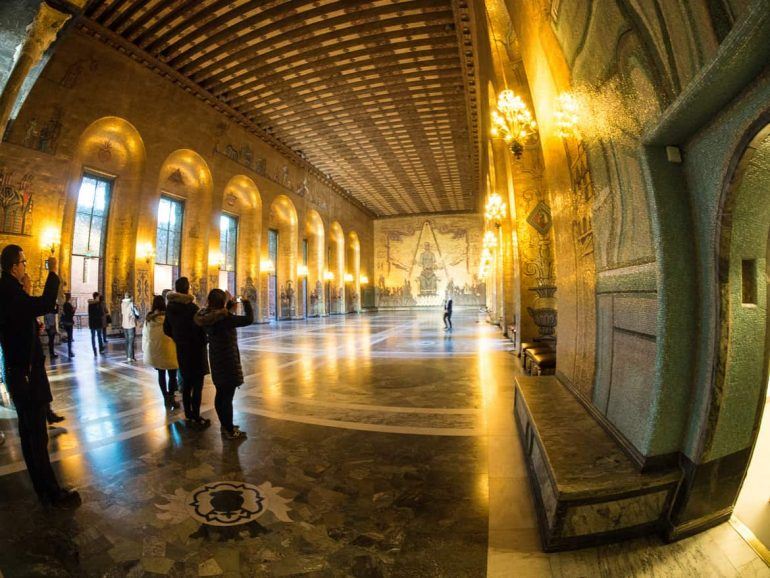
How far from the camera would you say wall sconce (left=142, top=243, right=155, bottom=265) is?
13094 millimetres

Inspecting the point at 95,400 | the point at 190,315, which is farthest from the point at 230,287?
the point at 190,315

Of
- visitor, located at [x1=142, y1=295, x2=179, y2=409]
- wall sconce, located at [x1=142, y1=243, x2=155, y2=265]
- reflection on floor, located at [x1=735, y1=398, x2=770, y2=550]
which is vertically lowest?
reflection on floor, located at [x1=735, y1=398, x2=770, y2=550]

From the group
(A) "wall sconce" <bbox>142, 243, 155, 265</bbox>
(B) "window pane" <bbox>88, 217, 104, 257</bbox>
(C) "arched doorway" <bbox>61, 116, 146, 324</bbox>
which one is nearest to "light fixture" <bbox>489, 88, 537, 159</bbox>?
(C) "arched doorway" <bbox>61, 116, 146, 324</bbox>

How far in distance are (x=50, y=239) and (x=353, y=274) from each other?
2261 cm

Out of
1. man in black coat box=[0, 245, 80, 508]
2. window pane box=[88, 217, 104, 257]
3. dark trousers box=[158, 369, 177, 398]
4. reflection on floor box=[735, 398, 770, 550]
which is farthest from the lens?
window pane box=[88, 217, 104, 257]

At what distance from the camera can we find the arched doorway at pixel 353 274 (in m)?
30.6

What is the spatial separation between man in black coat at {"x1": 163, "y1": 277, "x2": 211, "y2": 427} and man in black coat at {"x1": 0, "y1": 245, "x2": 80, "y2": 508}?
4.23 ft

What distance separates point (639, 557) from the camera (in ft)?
5.24

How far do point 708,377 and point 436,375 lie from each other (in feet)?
14.5

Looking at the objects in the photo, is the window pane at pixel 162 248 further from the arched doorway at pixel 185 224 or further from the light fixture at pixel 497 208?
the light fixture at pixel 497 208

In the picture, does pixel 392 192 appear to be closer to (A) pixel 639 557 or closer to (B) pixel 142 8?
(B) pixel 142 8

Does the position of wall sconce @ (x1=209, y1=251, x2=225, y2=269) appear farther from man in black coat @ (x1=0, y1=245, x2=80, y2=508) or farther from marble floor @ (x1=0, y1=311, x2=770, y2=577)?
man in black coat @ (x1=0, y1=245, x2=80, y2=508)

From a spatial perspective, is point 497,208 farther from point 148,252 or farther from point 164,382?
point 148,252

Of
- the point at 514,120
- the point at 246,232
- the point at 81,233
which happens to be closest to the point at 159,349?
the point at 514,120
